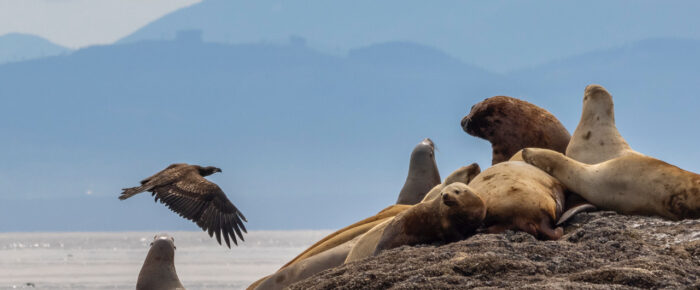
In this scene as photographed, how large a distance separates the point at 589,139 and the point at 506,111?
0.84 m

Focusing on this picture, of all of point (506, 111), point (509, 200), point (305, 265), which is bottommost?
point (305, 265)

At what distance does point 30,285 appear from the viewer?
2336cm

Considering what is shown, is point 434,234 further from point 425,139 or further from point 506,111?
point 425,139

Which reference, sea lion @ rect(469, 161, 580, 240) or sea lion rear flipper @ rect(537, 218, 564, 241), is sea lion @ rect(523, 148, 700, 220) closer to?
sea lion @ rect(469, 161, 580, 240)

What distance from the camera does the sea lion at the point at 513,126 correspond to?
281 inches

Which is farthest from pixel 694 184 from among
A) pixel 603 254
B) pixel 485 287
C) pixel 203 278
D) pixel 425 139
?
pixel 203 278

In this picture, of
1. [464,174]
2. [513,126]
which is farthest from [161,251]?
[513,126]

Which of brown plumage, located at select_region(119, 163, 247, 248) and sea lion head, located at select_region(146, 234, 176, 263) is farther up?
brown plumage, located at select_region(119, 163, 247, 248)

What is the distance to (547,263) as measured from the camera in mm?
4238

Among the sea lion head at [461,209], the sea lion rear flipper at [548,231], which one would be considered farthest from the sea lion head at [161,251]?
the sea lion rear flipper at [548,231]

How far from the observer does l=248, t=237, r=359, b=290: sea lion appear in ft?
19.8

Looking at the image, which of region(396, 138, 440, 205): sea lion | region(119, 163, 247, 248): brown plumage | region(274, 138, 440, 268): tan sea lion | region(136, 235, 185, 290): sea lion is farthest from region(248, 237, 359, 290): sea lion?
region(119, 163, 247, 248): brown plumage

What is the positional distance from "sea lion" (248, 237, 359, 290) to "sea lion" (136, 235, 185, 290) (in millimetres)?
3003

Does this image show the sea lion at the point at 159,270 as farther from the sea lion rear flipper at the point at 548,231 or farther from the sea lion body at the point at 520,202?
the sea lion rear flipper at the point at 548,231
